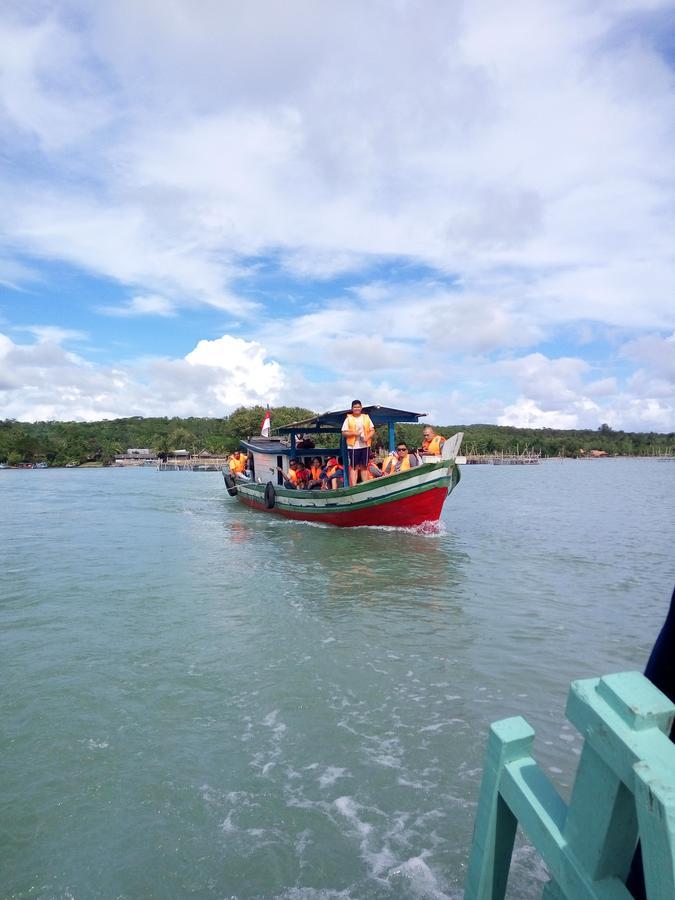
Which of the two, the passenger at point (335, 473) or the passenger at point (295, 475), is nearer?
the passenger at point (335, 473)

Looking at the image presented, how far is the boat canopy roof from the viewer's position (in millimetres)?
16500

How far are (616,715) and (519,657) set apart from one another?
5.72 m

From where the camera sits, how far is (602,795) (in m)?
1.33

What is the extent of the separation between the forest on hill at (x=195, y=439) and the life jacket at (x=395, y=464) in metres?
53.8

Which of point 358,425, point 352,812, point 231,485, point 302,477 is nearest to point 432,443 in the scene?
point 358,425

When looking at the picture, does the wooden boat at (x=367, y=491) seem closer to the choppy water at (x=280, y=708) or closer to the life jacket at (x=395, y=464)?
the life jacket at (x=395, y=464)

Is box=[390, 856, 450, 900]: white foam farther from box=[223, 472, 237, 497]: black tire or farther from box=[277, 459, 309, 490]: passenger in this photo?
box=[223, 472, 237, 497]: black tire

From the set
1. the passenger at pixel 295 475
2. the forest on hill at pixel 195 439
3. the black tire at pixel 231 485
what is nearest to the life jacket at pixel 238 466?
the black tire at pixel 231 485

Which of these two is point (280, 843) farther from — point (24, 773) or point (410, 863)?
point (24, 773)

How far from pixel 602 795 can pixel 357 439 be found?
47.9 feet

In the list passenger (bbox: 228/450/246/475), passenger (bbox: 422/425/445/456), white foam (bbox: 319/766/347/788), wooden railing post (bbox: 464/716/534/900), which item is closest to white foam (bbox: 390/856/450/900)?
white foam (bbox: 319/766/347/788)

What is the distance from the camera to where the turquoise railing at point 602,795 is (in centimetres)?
118

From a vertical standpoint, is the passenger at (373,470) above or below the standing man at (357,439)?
below

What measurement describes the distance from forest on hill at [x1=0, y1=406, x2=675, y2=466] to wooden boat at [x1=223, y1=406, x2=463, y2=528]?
164ft
